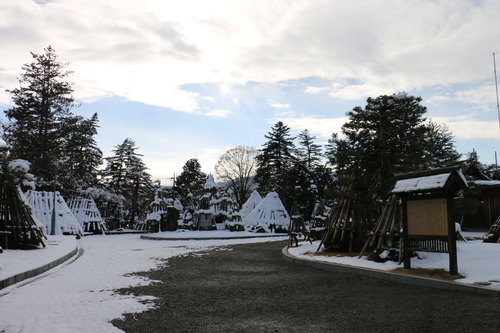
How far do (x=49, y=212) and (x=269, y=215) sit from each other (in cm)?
1780

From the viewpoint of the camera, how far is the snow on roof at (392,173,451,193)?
836cm

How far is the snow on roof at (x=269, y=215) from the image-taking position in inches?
1371

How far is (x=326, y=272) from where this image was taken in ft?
33.3

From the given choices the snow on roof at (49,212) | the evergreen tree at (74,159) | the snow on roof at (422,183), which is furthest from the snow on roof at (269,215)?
the snow on roof at (422,183)

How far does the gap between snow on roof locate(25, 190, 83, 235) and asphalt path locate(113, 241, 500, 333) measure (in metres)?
20.8

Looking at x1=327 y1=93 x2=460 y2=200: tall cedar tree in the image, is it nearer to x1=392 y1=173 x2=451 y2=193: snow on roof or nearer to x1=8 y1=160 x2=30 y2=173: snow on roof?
x1=392 y1=173 x2=451 y2=193: snow on roof

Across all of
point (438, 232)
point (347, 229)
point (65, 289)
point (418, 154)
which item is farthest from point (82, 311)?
point (418, 154)

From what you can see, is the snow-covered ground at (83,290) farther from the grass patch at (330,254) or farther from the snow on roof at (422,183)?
the snow on roof at (422,183)

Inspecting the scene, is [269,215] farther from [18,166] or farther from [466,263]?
[466,263]

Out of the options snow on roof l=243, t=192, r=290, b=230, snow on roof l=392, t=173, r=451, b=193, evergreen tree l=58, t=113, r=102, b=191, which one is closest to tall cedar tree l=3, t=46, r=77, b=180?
evergreen tree l=58, t=113, r=102, b=191

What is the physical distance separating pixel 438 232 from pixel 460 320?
372 cm

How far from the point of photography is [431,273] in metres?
8.44

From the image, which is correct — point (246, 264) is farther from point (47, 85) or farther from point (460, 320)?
point (47, 85)

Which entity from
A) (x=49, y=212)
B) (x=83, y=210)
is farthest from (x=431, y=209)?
(x=83, y=210)
